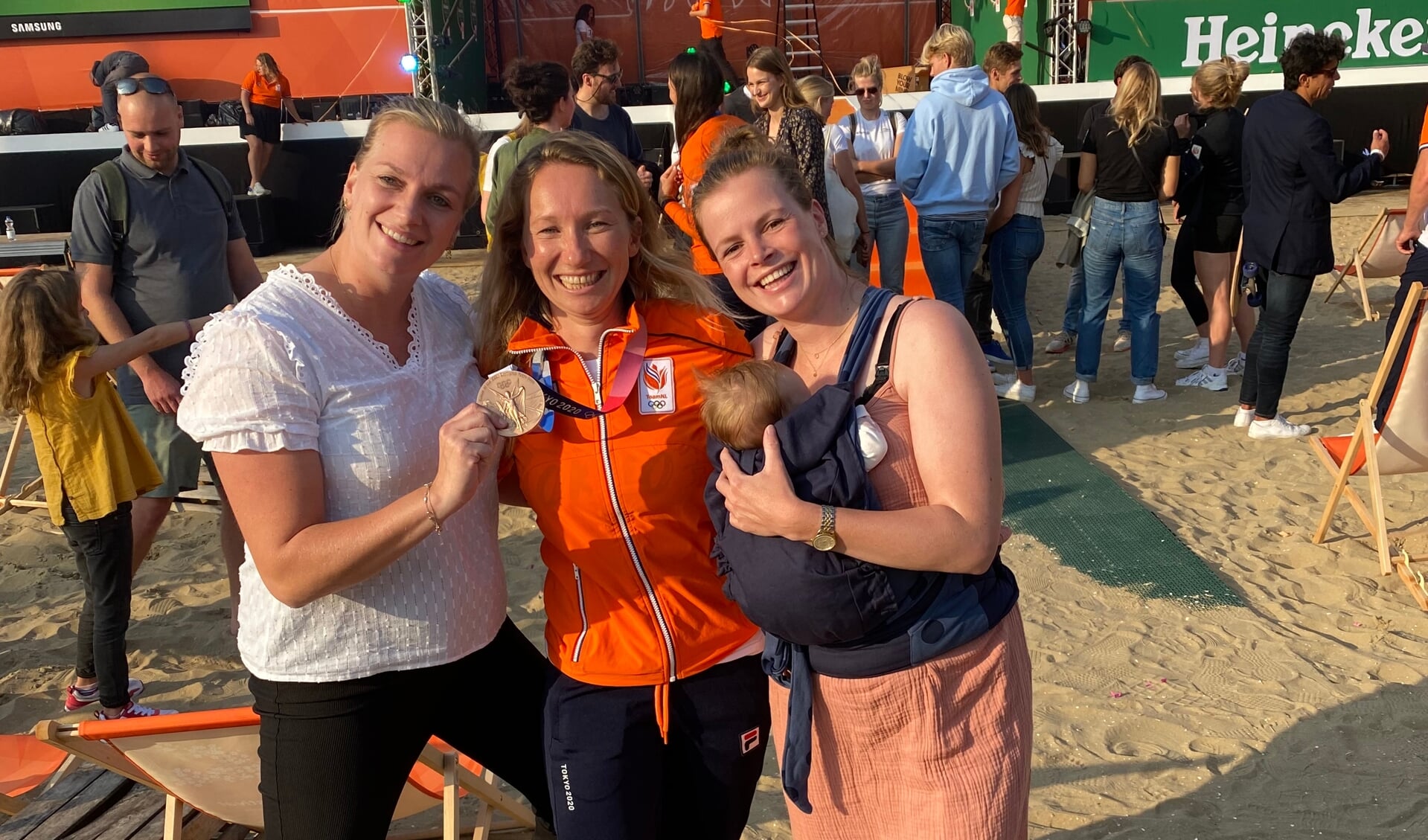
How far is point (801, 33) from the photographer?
Result: 17734 millimetres

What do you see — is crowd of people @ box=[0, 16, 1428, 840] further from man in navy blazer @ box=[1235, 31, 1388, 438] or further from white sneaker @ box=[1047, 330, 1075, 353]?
white sneaker @ box=[1047, 330, 1075, 353]

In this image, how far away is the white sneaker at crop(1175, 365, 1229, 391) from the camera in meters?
7.02

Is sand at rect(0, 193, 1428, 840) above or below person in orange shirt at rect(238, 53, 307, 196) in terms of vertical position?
below

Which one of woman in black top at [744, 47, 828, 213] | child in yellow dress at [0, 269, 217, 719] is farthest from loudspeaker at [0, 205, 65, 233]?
woman in black top at [744, 47, 828, 213]

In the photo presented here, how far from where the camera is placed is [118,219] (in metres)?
3.95

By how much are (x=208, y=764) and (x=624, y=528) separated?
122 centimetres

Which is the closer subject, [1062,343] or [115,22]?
[1062,343]

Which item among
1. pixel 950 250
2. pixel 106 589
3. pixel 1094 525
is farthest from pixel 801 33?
pixel 106 589

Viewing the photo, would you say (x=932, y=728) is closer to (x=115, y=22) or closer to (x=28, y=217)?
(x=28, y=217)

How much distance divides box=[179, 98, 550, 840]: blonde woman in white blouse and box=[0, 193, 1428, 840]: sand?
5.37 ft

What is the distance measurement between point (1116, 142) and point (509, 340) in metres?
5.43

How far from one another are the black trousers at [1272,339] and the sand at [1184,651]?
0.26 m

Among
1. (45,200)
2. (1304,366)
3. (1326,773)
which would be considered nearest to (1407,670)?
(1326,773)

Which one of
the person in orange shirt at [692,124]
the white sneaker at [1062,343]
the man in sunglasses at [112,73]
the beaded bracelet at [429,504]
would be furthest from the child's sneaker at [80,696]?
the white sneaker at [1062,343]
